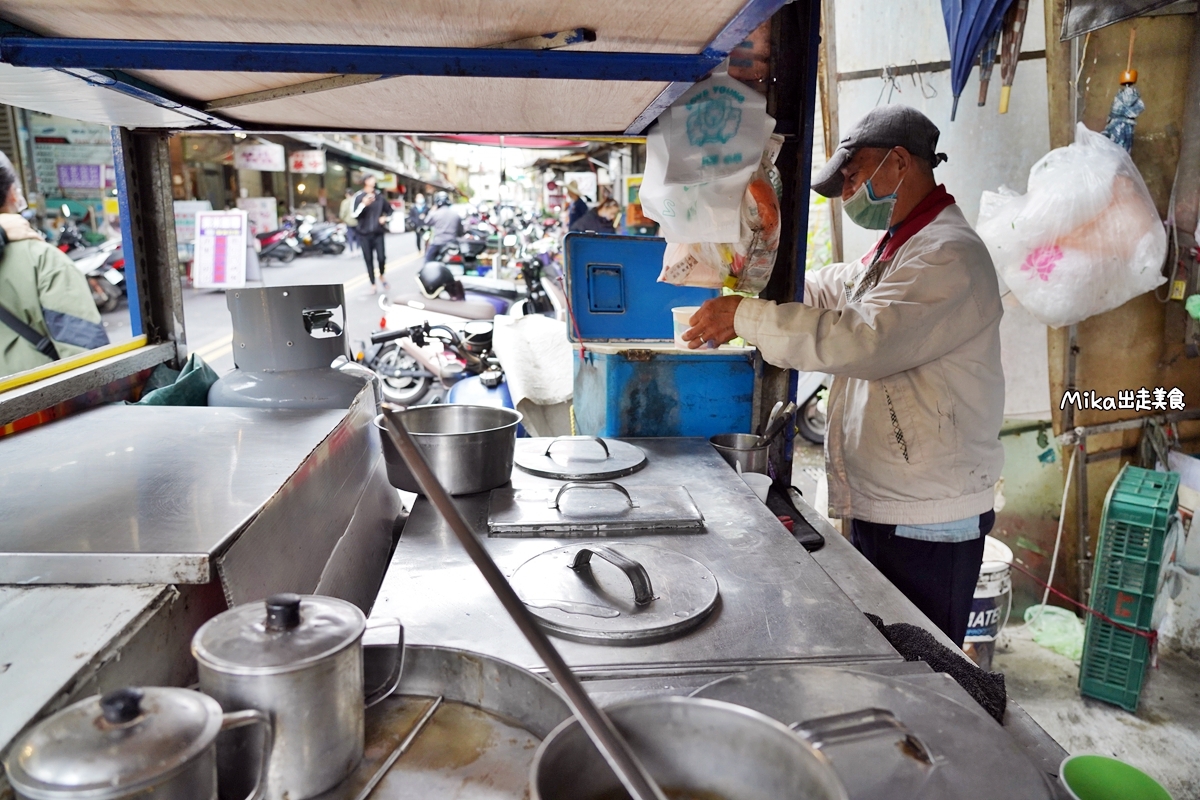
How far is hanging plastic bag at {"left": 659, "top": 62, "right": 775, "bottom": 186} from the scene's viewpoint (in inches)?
64.7

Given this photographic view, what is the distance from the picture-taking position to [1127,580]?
328cm

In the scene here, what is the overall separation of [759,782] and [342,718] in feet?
1.46

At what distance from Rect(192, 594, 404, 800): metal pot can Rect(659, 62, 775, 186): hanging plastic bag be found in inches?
48.5

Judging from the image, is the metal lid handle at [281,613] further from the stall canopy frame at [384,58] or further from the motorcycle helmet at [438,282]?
the motorcycle helmet at [438,282]

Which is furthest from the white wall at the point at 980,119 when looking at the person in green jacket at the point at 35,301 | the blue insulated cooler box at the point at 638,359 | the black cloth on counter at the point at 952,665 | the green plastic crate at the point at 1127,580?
the person in green jacket at the point at 35,301

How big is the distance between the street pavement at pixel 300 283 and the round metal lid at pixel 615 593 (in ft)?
8.39

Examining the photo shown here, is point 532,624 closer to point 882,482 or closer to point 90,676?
point 90,676

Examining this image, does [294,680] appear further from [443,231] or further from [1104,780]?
[443,231]

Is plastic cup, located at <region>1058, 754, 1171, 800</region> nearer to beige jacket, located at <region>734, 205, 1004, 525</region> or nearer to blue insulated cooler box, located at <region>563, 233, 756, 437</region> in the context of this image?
beige jacket, located at <region>734, 205, 1004, 525</region>

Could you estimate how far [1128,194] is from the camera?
326 cm

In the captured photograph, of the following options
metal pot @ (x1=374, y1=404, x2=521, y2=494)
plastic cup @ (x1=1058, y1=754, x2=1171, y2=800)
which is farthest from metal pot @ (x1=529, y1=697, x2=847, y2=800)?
metal pot @ (x1=374, y1=404, x2=521, y2=494)

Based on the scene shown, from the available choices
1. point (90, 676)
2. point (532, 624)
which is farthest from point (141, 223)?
point (532, 624)

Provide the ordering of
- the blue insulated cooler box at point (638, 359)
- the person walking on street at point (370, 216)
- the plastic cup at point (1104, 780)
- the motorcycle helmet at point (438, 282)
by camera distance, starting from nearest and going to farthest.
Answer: the plastic cup at point (1104, 780), the blue insulated cooler box at point (638, 359), the motorcycle helmet at point (438, 282), the person walking on street at point (370, 216)

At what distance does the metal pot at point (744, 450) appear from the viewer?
98.4 inches
